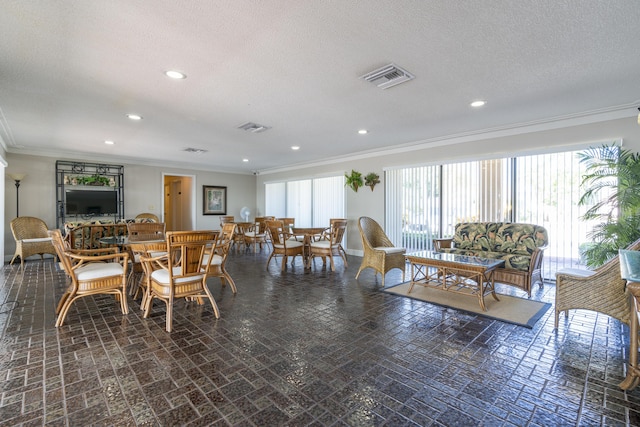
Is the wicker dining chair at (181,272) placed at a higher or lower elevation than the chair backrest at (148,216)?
lower

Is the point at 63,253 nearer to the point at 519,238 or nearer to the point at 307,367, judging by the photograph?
the point at 307,367

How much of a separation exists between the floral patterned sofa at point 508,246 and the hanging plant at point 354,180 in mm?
2621

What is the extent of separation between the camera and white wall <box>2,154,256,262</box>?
654 cm

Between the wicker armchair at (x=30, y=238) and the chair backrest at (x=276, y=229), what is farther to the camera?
the wicker armchair at (x=30, y=238)

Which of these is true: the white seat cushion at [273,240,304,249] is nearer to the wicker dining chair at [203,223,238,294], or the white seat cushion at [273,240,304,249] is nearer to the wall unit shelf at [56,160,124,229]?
the wicker dining chair at [203,223,238,294]

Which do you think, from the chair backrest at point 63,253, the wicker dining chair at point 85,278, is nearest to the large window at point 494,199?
the wicker dining chair at point 85,278

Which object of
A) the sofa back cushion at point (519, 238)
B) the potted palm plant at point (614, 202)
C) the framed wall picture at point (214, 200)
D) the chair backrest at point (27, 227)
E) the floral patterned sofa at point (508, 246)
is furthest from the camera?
the framed wall picture at point (214, 200)

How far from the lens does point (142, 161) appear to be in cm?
809

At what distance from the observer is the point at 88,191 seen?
731 centimetres

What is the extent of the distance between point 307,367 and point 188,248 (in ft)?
5.21

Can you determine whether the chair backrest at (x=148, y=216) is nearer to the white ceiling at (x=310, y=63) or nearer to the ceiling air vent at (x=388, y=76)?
the white ceiling at (x=310, y=63)

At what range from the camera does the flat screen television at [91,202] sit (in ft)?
23.2

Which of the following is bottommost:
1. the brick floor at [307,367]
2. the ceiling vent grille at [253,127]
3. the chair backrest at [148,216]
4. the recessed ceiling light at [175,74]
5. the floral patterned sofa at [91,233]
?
the brick floor at [307,367]

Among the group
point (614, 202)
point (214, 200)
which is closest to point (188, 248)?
point (614, 202)
